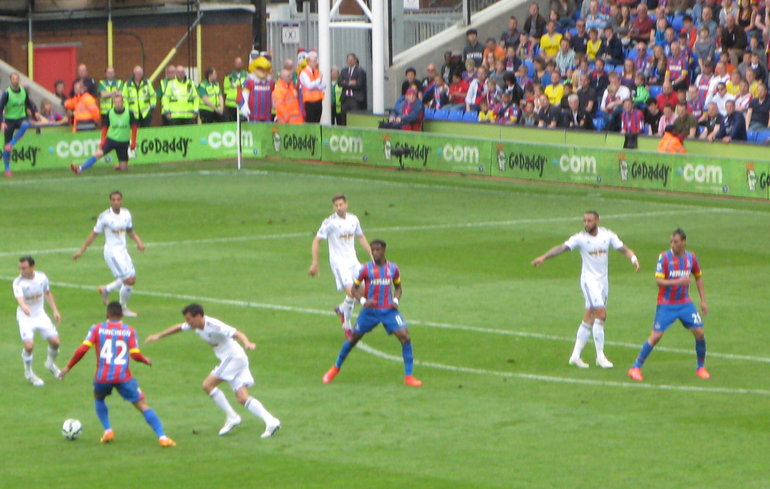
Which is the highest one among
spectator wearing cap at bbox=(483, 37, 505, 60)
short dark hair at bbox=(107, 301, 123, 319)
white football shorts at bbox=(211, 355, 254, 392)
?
spectator wearing cap at bbox=(483, 37, 505, 60)

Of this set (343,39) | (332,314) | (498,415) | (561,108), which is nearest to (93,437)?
(498,415)

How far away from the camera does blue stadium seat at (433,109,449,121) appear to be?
38906 millimetres

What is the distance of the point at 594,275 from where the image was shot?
16828mm

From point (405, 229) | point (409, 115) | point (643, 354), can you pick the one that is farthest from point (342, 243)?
point (409, 115)

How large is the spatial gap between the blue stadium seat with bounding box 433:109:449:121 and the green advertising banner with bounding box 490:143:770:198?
13.3 feet

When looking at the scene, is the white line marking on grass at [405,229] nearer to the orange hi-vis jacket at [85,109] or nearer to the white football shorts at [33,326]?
the white football shorts at [33,326]

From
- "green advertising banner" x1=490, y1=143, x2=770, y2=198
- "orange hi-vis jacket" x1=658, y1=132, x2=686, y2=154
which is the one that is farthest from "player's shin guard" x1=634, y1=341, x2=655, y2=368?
"orange hi-vis jacket" x1=658, y1=132, x2=686, y2=154

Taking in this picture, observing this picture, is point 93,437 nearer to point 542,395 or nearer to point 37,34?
point 542,395

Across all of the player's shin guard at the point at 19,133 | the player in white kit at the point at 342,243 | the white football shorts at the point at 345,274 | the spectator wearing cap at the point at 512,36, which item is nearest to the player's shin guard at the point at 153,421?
the player in white kit at the point at 342,243

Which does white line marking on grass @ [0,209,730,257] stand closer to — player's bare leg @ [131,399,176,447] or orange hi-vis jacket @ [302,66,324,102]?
orange hi-vis jacket @ [302,66,324,102]

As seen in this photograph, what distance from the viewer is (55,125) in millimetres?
38500

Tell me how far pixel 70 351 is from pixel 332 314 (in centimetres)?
404

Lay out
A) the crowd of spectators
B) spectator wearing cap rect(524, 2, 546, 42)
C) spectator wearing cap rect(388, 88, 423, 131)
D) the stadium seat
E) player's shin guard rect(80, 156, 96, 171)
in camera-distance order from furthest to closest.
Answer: spectator wearing cap rect(524, 2, 546, 42)
spectator wearing cap rect(388, 88, 423, 131)
the stadium seat
player's shin guard rect(80, 156, 96, 171)
the crowd of spectators

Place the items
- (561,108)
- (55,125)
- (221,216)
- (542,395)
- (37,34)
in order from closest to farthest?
(542,395) → (221,216) → (561,108) → (55,125) → (37,34)
